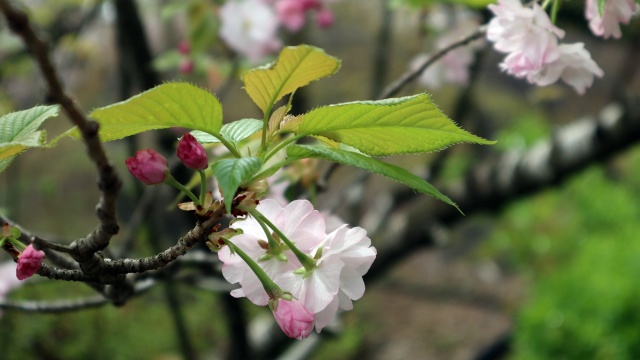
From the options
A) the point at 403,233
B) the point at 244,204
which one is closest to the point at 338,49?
the point at 403,233

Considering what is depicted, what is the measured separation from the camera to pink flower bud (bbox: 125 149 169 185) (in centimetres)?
40

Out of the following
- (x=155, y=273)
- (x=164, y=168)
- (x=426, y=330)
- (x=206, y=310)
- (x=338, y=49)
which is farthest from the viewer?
(x=338, y=49)

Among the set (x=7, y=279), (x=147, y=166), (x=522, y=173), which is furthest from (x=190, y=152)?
(x=522, y=173)

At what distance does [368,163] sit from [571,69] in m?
0.31

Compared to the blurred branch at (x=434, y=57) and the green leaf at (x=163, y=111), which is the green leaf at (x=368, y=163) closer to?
the green leaf at (x=163, y=111)

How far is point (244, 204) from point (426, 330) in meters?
2.91

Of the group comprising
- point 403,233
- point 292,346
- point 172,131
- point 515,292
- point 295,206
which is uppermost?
point 295,206

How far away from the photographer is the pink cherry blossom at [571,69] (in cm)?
61

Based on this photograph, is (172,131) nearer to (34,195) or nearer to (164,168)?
(164,168)

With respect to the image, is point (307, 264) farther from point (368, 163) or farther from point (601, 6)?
point (601, 6)

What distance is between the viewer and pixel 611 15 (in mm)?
575

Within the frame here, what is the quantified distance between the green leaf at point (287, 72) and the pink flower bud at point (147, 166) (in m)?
0.08

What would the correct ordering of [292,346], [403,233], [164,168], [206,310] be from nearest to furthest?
1. [164,168]
2. [403,233]
3. [292,346]
4. [206,310]

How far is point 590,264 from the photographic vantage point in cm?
248
